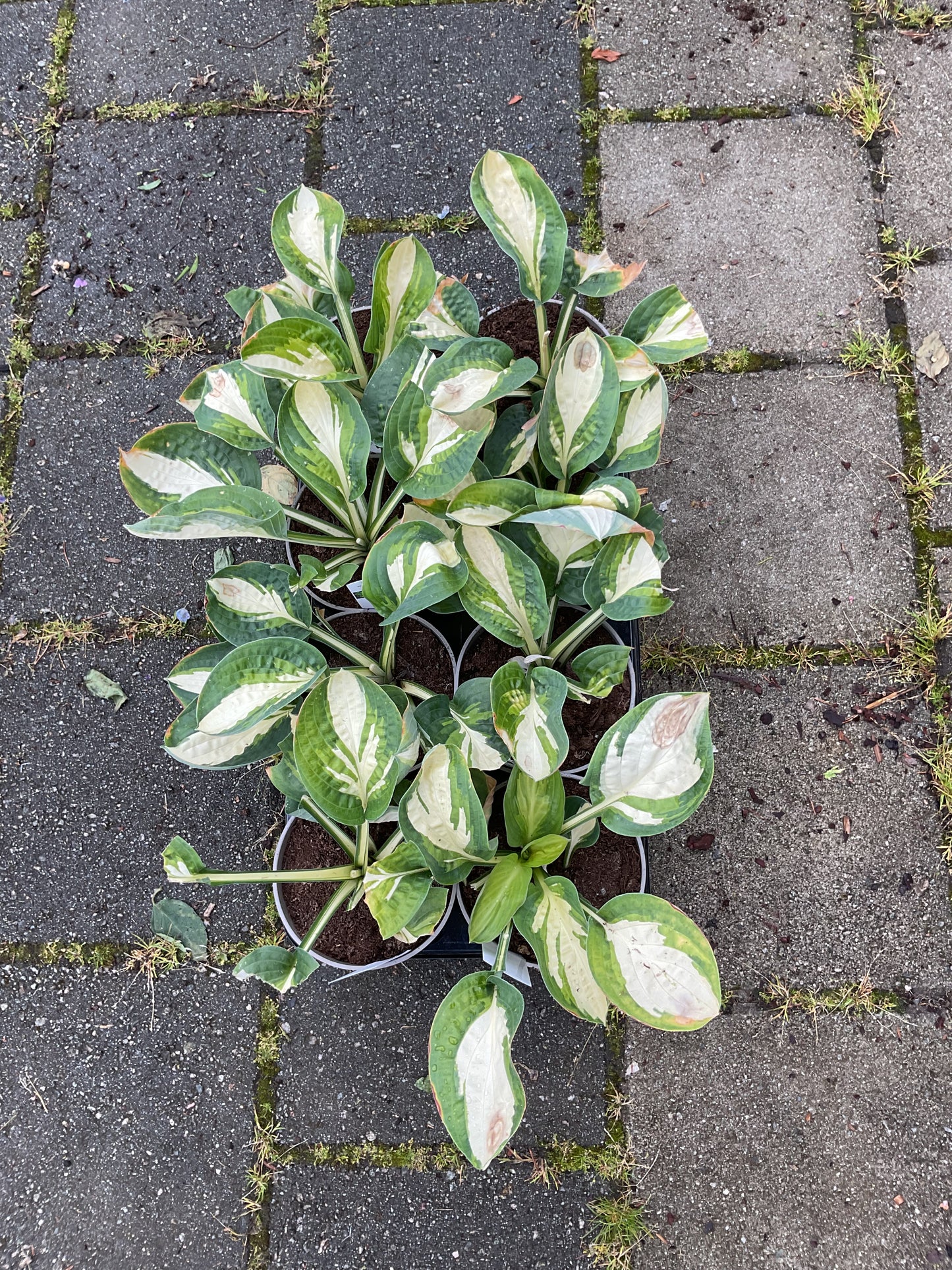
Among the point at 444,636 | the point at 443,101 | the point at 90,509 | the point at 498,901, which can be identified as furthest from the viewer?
the point at 443,101

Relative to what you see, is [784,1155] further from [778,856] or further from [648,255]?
[648,255]

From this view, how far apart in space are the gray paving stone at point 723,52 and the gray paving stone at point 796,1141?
1.93 metres

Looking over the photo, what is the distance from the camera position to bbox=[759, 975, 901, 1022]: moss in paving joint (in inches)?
63.6

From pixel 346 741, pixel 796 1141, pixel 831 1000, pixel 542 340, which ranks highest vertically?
pixel 542 340

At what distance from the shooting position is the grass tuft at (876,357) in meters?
1.81

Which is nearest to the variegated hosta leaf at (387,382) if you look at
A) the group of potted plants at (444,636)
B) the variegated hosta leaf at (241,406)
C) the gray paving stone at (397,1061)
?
the group of potted plants at (444,636)

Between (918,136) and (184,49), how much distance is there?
167 centimetres

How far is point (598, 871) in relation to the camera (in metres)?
1.41

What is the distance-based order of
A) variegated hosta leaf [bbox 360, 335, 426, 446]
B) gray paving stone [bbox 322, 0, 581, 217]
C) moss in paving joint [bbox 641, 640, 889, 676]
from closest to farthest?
variegated hosta leaf [bbox 360, 335, 426, 446]
moss in paving joint [bbox 641, 640, 889, 676]
gray paving stone [bbox 322, 0, 581, 217]

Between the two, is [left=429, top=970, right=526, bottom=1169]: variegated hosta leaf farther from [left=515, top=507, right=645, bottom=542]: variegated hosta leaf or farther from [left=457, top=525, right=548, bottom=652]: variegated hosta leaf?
[left=515, top=507, right=645, bottom=542]: variegated hosta leaf

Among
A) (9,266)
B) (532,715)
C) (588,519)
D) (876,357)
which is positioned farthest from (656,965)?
(9,266)

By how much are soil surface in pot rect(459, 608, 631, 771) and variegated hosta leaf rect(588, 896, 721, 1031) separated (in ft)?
1.00

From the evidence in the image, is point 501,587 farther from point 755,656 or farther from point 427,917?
point 755,656

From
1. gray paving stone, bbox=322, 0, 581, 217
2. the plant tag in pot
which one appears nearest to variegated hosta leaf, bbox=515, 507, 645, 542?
the plant tag in pot
